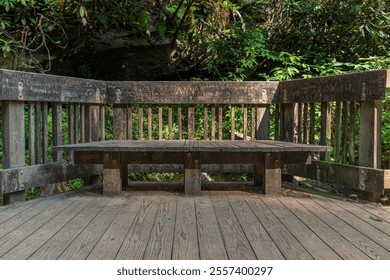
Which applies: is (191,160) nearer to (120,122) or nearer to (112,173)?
(112,173)

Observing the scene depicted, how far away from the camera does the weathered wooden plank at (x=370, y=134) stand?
3484 mm

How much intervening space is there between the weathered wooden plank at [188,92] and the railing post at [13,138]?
130cm

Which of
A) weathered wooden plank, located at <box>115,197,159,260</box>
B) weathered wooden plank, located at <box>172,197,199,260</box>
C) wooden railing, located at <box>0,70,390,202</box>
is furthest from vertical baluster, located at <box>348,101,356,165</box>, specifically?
weathered wooden plank, located at <box>115,197,159,260</box>

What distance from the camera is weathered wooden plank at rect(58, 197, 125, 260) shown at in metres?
2.13

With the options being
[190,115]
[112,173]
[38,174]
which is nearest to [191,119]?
[190,115]

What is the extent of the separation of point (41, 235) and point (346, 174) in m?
2.69

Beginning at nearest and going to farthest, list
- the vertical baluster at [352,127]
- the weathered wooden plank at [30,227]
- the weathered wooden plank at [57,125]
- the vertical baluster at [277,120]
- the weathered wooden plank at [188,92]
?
the weathered wooden plank at [30,227]
the vertical baluster at [352,127]
the weathered wooden plank at [57,125]
the weathered wooden plank at [188,92]
the vertical baluster at [277,120]

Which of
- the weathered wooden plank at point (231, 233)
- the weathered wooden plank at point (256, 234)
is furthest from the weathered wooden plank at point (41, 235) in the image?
the weathered wooden plank at point (256, 234)

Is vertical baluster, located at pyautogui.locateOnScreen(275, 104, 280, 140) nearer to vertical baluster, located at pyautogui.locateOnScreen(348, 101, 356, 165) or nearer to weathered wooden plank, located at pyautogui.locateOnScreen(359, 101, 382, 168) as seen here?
vertical baluster, located at pyautogui.locateOnScreen(348, 101, 356, 165)

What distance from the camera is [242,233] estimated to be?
2562mm

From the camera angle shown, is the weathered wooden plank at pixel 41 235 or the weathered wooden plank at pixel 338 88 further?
the weathered wooden plank at pixel 338 88

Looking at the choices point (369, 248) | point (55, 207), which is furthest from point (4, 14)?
point (369, 248)

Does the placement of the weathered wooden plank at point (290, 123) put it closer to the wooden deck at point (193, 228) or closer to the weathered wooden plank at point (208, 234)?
A: the wooden deck at point (193, 228)

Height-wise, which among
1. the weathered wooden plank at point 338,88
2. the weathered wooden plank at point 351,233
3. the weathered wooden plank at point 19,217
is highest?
the weathered wooden plank at point 338,88
